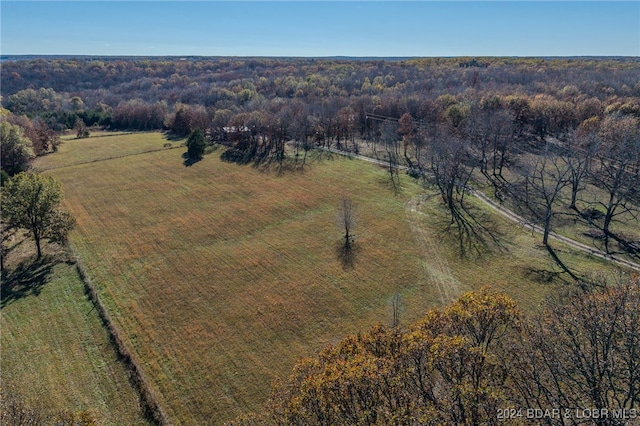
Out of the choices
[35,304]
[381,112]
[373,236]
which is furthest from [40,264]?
[381,112]

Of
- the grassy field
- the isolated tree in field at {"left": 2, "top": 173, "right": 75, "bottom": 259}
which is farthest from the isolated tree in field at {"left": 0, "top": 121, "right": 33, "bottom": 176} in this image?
the grassy field

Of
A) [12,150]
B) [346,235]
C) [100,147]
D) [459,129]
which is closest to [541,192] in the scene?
[459,129]

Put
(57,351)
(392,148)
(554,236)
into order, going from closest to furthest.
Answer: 1. (57,351)
2. (554,236)
3. (392,148)

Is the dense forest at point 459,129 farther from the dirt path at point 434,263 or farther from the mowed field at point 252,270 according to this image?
the mowed field at point 252,270

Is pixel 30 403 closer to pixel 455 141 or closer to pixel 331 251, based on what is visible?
pixel 331 251

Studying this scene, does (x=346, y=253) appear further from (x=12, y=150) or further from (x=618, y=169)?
(x=12, y=150)

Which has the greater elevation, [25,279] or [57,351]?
[25,279]

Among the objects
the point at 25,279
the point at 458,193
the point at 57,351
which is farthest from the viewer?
the point at 458,193

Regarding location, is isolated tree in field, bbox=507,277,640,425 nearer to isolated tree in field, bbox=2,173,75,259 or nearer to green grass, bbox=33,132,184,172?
isolated tree in field, bbox=2,173,75,259
